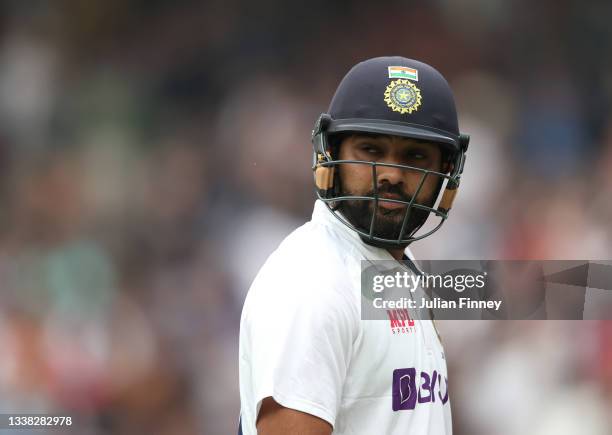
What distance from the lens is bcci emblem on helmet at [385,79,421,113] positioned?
89.6 inches

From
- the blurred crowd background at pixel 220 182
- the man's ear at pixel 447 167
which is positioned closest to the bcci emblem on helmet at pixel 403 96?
the man's ear at pixel 447 167

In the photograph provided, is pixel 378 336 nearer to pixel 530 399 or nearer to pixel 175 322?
pixel 530 399

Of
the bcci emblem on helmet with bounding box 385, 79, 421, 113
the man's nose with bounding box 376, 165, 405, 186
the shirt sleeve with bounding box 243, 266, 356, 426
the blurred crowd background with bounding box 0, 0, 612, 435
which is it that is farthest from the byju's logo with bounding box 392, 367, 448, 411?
the blurred crowd background with bounding box 0, 0, 612, 435

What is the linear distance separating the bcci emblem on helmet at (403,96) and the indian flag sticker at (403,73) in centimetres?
2

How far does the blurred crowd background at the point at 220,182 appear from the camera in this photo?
5.05m

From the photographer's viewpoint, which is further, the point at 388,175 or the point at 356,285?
the point at 388,175

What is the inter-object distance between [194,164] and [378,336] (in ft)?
12.6

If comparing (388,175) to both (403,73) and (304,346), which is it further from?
(304,346)

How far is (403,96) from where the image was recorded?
7.53 ft

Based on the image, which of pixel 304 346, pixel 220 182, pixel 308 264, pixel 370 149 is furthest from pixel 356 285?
pixel 220 182

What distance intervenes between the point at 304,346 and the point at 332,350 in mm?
62

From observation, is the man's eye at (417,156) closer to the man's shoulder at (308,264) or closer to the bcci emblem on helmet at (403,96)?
the bcci emblem on helmet at (403,96)

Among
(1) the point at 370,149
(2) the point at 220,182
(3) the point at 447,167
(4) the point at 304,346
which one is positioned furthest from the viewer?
(2) the point at 220,182

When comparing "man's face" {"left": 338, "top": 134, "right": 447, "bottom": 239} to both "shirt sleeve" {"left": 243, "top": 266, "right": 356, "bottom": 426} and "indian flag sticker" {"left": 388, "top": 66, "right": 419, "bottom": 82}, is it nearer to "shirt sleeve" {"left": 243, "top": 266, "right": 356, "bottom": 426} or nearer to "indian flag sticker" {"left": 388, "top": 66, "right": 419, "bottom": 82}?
"indian flag sticker" {"left": 388, "top": 66, "right": 419, "bottom": 82}
